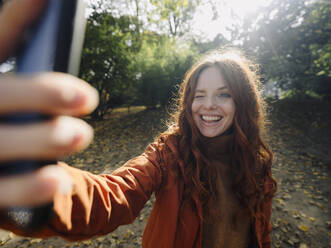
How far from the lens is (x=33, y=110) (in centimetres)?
32

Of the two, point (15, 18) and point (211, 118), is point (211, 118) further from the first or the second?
point (15, 18)

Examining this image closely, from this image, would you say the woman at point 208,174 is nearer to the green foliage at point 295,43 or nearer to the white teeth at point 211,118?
the white teeth at point 211,118

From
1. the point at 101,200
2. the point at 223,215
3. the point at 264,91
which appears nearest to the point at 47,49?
the point at 101,200

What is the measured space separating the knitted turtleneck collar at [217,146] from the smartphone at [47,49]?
6.12ft

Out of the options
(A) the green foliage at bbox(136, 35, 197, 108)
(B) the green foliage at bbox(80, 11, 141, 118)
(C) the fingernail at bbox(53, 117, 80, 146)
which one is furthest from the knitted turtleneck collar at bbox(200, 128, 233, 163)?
(B) the green foliage at bbox(80, 11, 141, 118)

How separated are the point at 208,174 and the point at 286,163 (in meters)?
5.06

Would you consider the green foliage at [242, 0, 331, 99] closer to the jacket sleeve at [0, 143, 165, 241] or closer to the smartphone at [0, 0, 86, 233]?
the jacket sleeve at [0, 143, 165, 241]

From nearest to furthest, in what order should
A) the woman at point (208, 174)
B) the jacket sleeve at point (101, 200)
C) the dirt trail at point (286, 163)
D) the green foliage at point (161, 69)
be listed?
the jacket sleeve at point (101, 200)
the woman at point (208, 174)
the dirt trail at point (286, 163)
the green foliage at point (161, 69)

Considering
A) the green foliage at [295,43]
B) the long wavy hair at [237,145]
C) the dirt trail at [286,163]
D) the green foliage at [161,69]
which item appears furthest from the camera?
the green foliage at [161,69]

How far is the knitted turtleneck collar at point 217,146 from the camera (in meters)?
2.07

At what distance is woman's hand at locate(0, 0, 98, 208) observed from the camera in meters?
0.32

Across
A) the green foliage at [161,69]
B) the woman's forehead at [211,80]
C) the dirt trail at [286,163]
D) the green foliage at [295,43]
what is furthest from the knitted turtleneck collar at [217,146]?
the green foliage at [295,43]

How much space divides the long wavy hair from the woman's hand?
4.81ft

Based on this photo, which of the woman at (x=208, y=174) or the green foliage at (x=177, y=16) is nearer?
the woman at (x=208, y=174)
